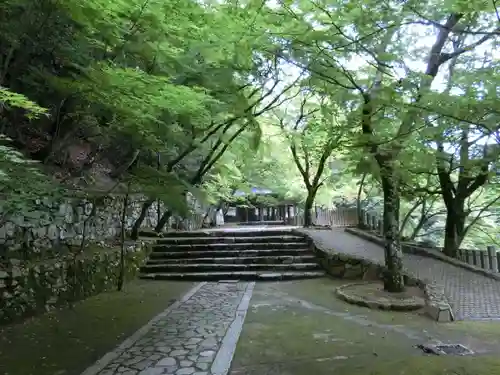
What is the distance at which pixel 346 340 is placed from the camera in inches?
186

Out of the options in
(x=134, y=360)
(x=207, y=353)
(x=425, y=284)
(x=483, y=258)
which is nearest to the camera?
(x=134, y=360)

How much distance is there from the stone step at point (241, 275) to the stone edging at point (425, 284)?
0.58 m

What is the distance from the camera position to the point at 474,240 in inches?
648

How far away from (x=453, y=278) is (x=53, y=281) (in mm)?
7396

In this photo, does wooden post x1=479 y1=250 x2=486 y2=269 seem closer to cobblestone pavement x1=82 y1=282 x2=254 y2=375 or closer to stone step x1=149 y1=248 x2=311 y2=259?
stone step x1=149 y1=248 x2=311 y2=259

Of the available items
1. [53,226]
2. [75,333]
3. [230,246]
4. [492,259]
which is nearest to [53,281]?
[53,226]

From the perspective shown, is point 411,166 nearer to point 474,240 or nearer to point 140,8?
point 140,8

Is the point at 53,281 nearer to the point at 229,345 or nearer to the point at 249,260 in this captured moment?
the point at 229,345

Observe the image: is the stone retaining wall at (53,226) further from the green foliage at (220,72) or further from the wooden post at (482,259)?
the wooden post at (482,259)

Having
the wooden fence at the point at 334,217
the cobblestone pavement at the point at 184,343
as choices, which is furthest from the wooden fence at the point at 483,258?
the wooden fence at the point at 334,217

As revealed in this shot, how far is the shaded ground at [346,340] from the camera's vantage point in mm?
3582

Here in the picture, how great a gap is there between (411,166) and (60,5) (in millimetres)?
5564

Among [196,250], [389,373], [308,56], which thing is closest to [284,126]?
[196,250]

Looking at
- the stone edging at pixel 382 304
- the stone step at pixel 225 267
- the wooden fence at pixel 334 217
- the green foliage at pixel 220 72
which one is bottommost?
the stone edging at pixel 382 304
